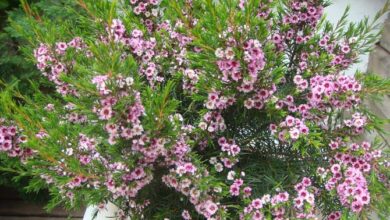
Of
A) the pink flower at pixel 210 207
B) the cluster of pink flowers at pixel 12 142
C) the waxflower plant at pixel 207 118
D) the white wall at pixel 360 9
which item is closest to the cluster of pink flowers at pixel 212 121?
the waxflower plant at pixel 207 118

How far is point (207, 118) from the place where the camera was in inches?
47.4

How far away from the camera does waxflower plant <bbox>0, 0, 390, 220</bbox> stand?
1068 mm

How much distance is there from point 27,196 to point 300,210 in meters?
1.88

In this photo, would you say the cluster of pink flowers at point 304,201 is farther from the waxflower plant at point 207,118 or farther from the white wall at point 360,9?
the white wall at point 360,9

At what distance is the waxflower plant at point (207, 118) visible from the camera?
1.07 m

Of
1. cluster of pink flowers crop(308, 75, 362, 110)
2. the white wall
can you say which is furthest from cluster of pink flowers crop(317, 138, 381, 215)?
the white wall

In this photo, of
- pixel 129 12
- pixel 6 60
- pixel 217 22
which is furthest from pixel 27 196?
pixel 217 22

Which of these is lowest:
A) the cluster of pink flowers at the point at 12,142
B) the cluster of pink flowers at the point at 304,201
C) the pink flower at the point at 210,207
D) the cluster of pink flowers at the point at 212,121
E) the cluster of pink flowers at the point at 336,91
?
the pink flower at the point at 210,207

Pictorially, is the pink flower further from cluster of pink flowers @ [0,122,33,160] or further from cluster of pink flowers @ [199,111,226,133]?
cluster of pink flowers @ [0,122,33,160]

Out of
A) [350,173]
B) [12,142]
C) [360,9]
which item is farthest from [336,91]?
[360,9]

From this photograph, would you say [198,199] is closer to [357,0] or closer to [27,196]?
[357,0]

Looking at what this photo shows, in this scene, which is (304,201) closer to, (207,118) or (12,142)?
(207,118)

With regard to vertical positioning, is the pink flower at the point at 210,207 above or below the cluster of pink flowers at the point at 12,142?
below

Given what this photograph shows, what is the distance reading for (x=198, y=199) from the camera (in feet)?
3.77
